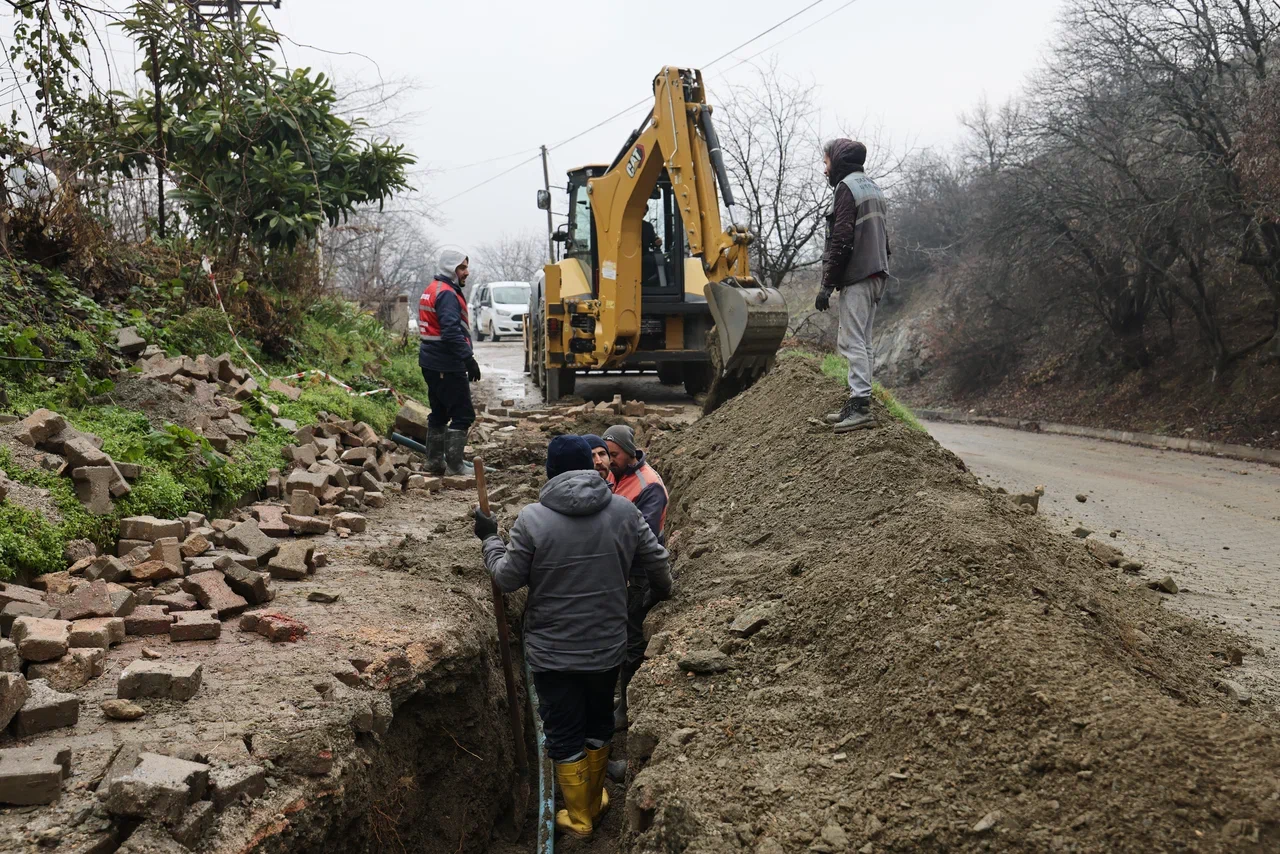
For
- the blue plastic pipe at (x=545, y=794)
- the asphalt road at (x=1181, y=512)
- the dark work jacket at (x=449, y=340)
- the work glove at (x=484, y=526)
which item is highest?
the dark work jacket at (x=449, y=340)

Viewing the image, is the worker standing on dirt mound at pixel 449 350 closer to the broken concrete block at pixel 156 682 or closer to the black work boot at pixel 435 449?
the black work boot at pixel 435 449

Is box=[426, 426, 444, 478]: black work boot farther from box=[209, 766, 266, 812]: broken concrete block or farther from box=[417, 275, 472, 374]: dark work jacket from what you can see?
box=[209, 766, 266, 812]: broken concrete block

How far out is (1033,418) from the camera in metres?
24.1

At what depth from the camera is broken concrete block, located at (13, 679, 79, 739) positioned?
149 inches

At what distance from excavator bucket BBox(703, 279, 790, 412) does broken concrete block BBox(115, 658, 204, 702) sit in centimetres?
639

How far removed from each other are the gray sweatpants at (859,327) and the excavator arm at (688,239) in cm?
250

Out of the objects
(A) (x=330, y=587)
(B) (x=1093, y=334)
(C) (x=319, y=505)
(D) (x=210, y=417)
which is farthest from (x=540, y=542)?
(B) (x=1093, y=334)

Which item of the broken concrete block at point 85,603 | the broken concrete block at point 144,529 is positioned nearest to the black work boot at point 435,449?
the broken concrete block at point 144,529

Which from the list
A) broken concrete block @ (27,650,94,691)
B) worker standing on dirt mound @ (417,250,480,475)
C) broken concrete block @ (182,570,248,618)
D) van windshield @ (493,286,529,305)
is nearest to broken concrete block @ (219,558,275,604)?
broken concrete block @ (182,570,248,618)

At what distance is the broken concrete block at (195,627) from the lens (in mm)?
4875

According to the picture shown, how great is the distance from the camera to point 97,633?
14.8 feet

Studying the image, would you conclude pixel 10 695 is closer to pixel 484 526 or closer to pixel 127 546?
pixel 127 546

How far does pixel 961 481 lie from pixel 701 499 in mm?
2145

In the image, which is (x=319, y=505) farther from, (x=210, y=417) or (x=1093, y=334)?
(x=1093, y=334)
